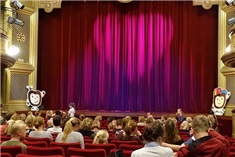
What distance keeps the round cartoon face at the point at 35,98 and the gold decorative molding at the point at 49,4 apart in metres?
4.19

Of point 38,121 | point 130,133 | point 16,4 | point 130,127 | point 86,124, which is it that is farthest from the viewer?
point 16,4

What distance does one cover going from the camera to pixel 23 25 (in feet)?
51.8

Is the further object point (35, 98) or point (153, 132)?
point (35, 98)

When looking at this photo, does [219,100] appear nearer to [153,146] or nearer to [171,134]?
[171,134]

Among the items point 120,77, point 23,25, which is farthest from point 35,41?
point 120,77

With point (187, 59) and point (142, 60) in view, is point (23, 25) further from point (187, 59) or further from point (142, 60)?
point (187, 59)

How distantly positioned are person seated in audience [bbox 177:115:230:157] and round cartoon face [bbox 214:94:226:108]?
11.8 meters

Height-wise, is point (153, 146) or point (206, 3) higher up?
point (206, 3)

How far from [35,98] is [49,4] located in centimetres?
471

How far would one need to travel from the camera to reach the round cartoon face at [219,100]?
14.3 metres

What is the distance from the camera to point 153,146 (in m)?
2.97

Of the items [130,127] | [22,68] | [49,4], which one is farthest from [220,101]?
[130,127]

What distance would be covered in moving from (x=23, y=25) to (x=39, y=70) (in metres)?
2.91

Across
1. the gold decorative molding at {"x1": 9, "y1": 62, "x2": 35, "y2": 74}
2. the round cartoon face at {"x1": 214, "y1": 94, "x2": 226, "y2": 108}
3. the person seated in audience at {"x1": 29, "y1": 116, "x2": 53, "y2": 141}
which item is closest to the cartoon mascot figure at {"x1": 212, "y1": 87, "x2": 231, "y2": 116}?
the round cartoon face at {"x1": 214, "y1": 94, "x2": 226, "y2": 108}
